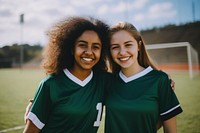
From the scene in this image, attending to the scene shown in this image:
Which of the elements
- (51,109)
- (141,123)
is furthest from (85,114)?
(141,123)

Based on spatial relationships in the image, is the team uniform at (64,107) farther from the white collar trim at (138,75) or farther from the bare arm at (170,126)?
the bare arm at (170,126)

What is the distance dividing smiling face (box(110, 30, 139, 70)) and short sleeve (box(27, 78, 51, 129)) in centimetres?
80

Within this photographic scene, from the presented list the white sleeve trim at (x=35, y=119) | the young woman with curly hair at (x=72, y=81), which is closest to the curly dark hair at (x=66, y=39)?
the young woman with curly hair at (x=72, y=81)

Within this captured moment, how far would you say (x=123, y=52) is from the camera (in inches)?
96.5

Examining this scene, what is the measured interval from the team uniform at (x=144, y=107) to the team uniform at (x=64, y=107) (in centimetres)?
20

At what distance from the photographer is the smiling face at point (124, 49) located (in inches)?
97.4

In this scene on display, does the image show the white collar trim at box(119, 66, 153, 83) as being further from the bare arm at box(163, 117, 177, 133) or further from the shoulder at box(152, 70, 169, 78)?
the bare arm at box(163, 117, 177, 133)

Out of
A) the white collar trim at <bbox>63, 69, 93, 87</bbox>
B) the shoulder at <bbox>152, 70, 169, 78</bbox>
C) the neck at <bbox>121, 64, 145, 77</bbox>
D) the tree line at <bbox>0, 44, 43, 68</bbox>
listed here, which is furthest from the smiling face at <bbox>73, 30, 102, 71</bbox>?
the tree line at <bbox>0, 44, 43, 68</bbox>

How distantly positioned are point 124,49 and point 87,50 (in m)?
0.39

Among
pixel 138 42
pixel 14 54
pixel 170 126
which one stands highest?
pixel 14 54

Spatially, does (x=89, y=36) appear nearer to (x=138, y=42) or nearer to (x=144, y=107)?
(x=138, y=42)

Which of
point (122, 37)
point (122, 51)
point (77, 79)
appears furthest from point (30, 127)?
point (122, 37)

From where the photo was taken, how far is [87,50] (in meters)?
2.37

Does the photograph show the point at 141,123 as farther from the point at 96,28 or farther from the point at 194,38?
the point at 194,38
